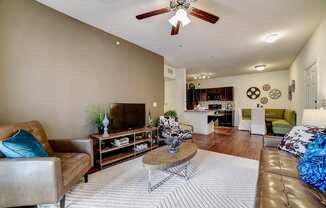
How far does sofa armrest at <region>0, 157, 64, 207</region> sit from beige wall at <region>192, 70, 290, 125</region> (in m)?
8.24

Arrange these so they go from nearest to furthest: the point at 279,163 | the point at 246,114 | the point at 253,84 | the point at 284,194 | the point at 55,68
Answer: the point at 284,194
the point at 279,163
the point at 55,68
the point at 246,114
the point at 253,84

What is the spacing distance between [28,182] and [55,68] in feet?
5.84

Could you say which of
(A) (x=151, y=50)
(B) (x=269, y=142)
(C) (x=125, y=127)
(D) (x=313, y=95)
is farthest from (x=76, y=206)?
(D) (x=313, y=95)

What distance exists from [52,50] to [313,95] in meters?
5.13

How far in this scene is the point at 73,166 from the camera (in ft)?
6.08

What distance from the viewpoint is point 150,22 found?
291 cm

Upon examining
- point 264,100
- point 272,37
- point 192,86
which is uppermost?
point 272,37

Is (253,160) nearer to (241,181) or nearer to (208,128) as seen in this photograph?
(241,181)

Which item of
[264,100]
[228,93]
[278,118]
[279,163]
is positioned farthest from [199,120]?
[279,163]

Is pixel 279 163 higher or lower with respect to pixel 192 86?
lower

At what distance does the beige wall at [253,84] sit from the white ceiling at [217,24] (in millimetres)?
2859

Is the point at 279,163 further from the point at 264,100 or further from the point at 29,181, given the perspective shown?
the point at 264,100

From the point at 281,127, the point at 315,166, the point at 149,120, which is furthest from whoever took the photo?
the point at 281,127

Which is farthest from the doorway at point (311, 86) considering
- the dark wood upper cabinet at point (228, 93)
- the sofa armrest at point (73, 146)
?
the sofa armrest at point (73, 146)
